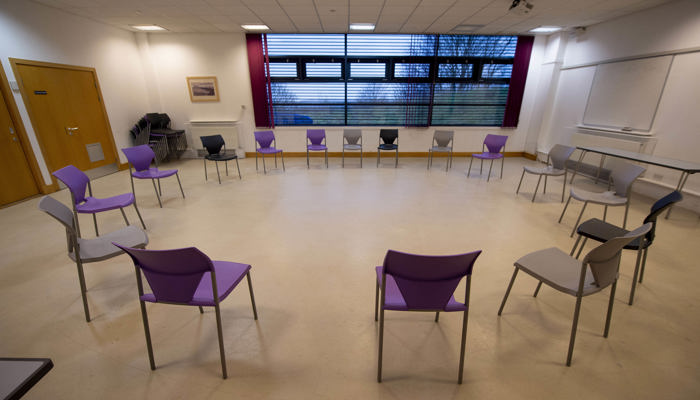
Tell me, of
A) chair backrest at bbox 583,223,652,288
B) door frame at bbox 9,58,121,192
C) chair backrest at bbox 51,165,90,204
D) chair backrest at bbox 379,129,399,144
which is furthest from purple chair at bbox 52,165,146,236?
chair backrest at bbox 379,129,399,144

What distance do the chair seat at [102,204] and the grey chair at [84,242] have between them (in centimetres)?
79

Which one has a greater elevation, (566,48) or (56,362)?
(566,48)

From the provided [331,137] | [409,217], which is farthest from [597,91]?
[331,137]

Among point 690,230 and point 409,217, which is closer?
point 690,230

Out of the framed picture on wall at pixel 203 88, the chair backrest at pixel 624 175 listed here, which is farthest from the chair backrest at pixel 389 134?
the framed picture on wall at pixel 203 88

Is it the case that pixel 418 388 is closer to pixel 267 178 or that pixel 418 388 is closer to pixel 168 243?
pixel 168 243

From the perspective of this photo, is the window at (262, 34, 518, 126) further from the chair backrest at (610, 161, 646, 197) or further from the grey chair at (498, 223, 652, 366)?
the grey chair at (498, 223, 652, 366)

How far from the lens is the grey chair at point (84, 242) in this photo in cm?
204

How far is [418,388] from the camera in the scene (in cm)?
169

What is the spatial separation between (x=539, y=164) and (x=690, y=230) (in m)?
3.75

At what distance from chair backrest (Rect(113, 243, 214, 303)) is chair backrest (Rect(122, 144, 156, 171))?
11.2 ft

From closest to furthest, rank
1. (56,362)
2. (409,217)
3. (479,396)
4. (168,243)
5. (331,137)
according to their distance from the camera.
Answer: (479,396), (56,362), (168,243), (409,217), (331,137)

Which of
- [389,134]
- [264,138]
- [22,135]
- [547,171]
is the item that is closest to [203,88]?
[264,138]

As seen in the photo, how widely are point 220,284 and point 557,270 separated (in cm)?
217
